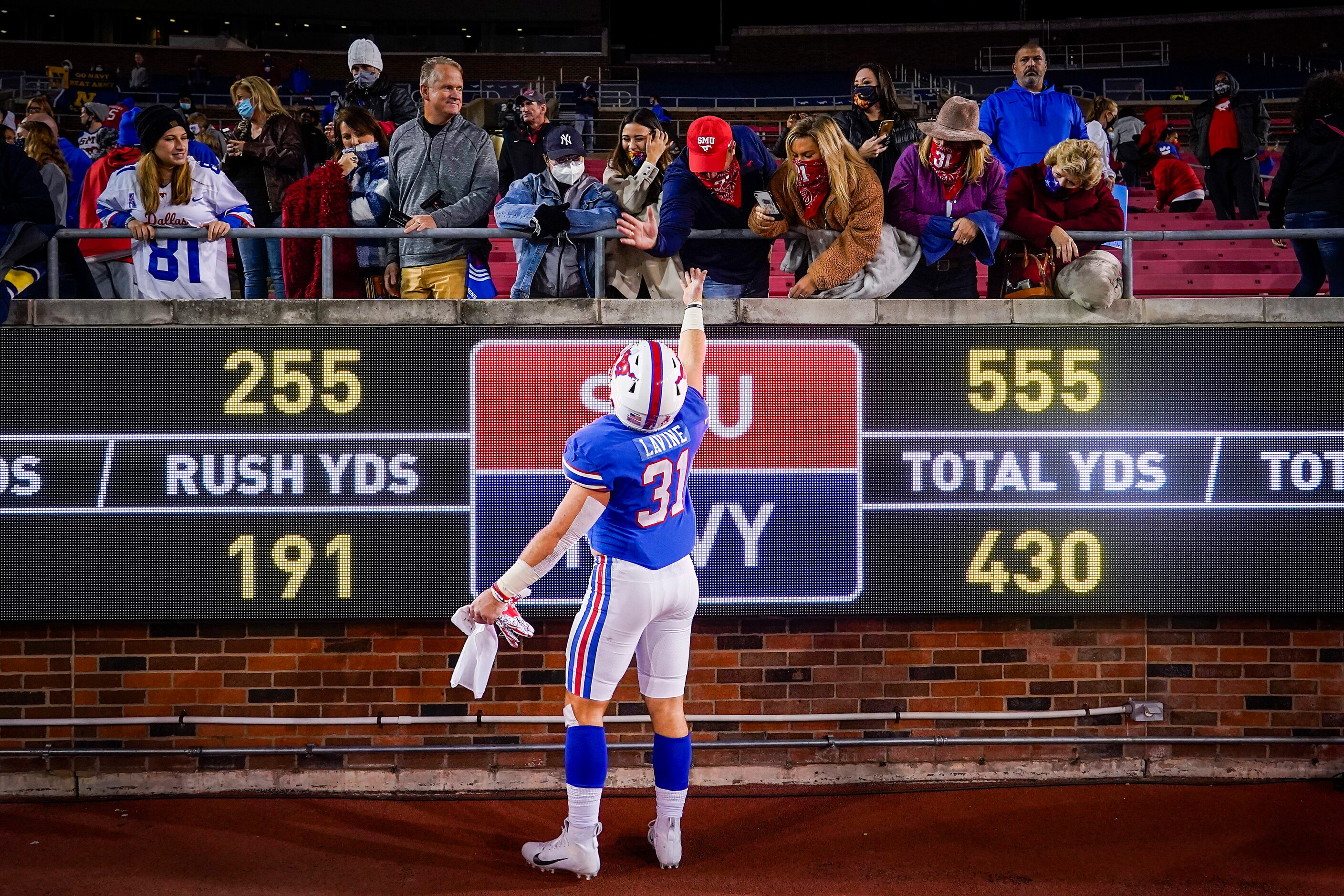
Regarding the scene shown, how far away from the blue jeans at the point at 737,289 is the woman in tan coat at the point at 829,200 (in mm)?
329

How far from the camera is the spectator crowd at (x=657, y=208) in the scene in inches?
241

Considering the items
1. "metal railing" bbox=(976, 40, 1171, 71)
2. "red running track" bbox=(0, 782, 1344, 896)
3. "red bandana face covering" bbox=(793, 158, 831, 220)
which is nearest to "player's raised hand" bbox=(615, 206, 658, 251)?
"red bandana face covering" bbox=(793, 158, 831, 220)

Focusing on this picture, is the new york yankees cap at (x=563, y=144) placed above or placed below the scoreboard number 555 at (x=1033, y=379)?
above

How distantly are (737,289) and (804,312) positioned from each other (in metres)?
0.50

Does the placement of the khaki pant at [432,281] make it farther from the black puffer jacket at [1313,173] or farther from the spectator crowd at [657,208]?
the black puffer jacket at [1313,173]

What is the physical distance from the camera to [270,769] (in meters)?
6.17

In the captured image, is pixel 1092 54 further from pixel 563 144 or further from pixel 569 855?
pixel 569 855

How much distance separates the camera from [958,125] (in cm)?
617

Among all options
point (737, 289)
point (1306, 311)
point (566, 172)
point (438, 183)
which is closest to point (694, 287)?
point (737, 289)

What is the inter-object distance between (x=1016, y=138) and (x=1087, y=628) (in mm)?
3151

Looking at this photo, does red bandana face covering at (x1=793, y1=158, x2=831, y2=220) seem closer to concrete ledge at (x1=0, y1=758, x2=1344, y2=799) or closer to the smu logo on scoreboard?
the smu logo on scoreboard

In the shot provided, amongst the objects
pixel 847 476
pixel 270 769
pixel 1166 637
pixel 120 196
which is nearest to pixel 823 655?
pixel 847 476

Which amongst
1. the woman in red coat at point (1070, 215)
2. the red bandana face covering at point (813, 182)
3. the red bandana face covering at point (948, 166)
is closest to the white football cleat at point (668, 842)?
the red bandana face covering at point (813, 182)

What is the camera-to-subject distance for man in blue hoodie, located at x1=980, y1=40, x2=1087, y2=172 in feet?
23.7
